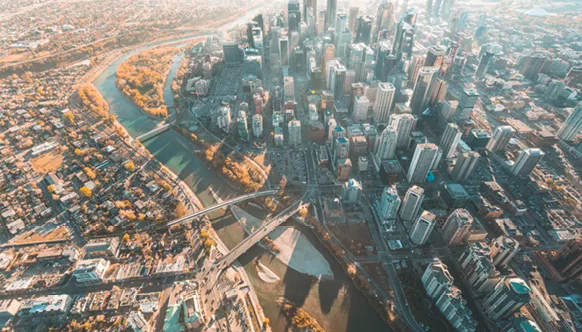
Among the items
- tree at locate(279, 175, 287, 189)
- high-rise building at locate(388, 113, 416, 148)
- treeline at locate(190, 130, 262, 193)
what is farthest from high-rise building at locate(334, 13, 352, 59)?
tree at locate(279, 175, 287, 189)

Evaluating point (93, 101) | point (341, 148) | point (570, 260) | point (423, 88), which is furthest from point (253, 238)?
point (93, 101)

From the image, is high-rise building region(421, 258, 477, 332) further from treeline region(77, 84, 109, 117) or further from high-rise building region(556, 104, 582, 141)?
treeline region(77, 84, 109, 117)

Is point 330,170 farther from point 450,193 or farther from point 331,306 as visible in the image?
point 331,306

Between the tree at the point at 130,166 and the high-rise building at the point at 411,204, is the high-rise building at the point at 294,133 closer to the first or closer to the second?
the high-rise building at the point at 411,204

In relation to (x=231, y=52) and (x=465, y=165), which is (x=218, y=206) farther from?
(x=231, y=52)

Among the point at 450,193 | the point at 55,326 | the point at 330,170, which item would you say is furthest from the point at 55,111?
the point at 450,193

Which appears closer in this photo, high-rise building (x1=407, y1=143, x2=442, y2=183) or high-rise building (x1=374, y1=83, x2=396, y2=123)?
high-rise building (x1=407, y1=143, x2=442, y2=183)

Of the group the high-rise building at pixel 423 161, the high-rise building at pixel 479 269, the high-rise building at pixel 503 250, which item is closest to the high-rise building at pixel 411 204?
the high-rise building at pixel 479 269
